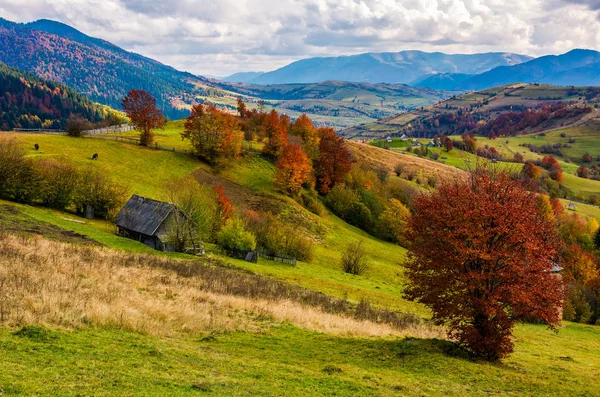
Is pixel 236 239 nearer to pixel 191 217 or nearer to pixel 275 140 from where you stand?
pixel 191 217

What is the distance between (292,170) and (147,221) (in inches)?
1673

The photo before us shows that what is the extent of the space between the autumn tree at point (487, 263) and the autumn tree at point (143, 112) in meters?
83.3

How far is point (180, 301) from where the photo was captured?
2756cm

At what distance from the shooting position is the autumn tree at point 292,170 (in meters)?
→ 92.9

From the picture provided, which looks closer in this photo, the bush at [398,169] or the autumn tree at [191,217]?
the autumn tree at [191,217]

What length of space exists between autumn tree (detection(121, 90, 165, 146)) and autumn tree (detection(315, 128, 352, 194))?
3845 cm

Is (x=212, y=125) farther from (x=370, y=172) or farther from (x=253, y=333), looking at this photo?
(x=253, y=333)

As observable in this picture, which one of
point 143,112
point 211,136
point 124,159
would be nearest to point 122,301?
point 124,159

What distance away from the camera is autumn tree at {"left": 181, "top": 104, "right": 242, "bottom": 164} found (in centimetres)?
9656

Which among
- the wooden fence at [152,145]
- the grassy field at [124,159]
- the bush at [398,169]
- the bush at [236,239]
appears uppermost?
the bush at [398,169]

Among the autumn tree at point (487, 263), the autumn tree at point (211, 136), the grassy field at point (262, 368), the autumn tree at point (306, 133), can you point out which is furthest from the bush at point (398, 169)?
the autumn tree at point (487, 263)

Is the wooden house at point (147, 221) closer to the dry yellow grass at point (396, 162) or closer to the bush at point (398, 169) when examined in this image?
the dry yellow grass at point (396, 162)

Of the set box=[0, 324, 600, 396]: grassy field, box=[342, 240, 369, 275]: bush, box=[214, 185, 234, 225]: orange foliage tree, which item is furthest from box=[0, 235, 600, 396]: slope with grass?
box=[342, 240, 369, 275]: bush

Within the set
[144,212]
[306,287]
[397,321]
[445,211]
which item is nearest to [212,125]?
[144,212]
